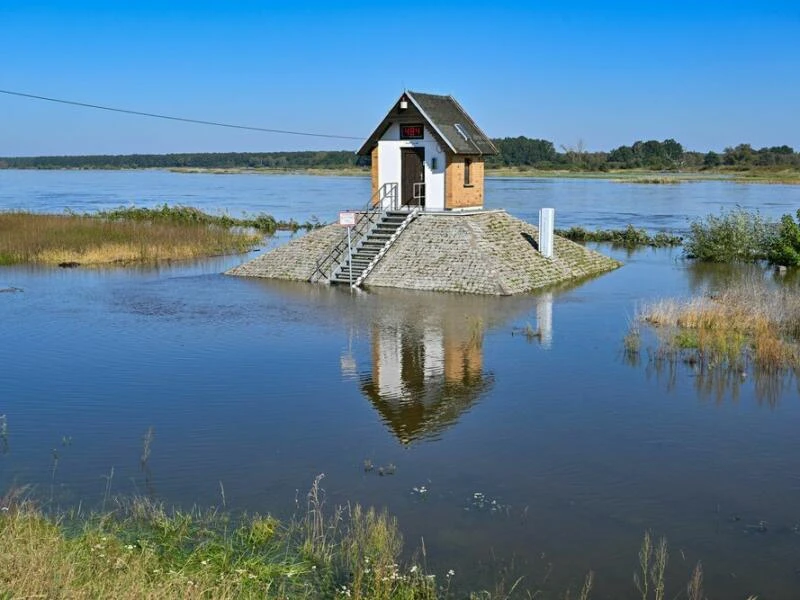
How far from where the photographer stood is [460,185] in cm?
3122

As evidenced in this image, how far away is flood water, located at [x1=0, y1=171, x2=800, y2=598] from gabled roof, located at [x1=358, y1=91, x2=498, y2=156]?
7.35 meters

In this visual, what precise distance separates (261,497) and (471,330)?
1122cm

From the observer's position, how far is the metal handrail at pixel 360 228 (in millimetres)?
30266

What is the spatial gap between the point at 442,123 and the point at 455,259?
18.8 ft

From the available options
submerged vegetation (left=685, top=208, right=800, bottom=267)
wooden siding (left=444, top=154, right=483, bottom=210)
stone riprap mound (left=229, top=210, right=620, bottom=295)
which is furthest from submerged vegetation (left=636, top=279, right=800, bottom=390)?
submerged vegetation (left=685, top=208, right=800, bottom=267)

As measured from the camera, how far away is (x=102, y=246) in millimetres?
39031

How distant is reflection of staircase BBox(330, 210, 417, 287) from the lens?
96.4 ft

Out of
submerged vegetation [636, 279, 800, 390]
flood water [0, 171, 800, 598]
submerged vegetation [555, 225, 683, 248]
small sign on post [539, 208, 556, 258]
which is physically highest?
small sign on post [539, 208, 556, 258]

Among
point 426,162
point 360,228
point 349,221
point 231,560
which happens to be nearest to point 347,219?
point 349,221

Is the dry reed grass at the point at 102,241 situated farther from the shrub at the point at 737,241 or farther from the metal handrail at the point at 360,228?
the shrub at the point at 737,241

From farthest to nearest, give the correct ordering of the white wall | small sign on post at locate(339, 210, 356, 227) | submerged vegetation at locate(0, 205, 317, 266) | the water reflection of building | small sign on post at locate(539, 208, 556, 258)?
submerged vegetation at locate(0, 205, 317, 266) → the white wall → small sign on post at locate(539, 208, 556, 258) → small sign on post at locate(339, 210, 356, 227) → the water reflection of building

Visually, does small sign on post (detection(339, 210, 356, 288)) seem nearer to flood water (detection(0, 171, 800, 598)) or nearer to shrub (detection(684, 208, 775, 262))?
flood water (detection(0, 171, 800, 598))

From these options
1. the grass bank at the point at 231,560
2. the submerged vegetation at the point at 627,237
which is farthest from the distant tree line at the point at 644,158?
the grass bank at the point at 231,560

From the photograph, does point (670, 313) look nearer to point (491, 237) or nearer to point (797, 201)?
point (491, 237)
